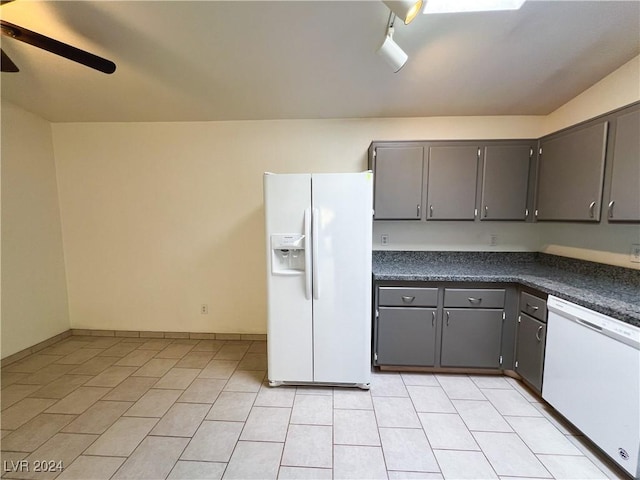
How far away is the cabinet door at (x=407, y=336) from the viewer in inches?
82.4

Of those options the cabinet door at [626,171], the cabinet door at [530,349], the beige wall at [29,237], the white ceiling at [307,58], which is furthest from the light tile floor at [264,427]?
the white ceiling at [307,58]

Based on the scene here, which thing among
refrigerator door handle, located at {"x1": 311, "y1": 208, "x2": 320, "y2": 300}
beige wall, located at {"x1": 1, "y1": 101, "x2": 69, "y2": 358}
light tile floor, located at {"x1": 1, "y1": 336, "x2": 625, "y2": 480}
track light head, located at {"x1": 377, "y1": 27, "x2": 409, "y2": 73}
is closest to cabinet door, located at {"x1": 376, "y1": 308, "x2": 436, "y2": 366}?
light tile floor, located at {"x1": 1, "y1": 336, "x2": 625, "y2": 480}

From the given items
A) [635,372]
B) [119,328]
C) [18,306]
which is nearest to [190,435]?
[119,328]

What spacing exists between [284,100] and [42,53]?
5.63 ft

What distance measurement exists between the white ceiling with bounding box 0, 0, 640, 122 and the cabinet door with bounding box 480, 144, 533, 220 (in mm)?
452

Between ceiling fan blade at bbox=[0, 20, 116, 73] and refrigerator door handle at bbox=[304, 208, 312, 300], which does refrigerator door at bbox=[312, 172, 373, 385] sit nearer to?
refrigerator door handle at bbox=[304, 208, 312, 300]

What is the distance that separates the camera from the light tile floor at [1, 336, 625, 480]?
4.49ft

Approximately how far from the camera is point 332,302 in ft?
6.34

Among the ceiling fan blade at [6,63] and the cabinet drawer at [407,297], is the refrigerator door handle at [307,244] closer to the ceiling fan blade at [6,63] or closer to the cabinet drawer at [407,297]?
the cabinet drawer at [407,297]

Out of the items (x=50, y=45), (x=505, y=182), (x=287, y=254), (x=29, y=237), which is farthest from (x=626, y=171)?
(x=29, y=237)

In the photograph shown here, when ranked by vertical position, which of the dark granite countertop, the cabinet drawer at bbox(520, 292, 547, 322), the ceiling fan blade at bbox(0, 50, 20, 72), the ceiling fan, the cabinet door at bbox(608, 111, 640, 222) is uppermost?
the ceiling fan

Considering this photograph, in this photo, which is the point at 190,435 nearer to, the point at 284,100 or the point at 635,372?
the point at 635,372

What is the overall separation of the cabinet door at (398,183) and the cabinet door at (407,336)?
0.87 meters

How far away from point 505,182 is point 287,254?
81.7 inches
